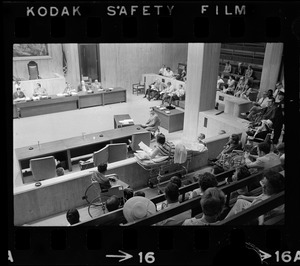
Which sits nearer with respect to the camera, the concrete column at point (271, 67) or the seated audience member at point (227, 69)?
the concrete column at point (271, 67)

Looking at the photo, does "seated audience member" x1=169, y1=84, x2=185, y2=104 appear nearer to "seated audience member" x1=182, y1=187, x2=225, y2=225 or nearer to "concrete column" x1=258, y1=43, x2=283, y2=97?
"concrete column" x1=258, y1=43, x2=283, y2=97

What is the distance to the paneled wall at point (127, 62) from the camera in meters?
13.2

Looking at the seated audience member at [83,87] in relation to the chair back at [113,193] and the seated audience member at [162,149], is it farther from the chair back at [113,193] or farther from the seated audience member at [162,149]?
the chair back at [113,193]

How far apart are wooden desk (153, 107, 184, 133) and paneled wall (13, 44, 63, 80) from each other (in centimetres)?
575

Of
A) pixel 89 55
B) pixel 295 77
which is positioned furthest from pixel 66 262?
pixel 89 55

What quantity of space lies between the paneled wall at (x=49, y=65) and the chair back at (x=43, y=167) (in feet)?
25.4

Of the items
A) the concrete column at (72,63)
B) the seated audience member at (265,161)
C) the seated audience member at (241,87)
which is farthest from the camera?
the concrete column at (72,63)

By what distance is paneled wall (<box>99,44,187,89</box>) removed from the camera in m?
13.2

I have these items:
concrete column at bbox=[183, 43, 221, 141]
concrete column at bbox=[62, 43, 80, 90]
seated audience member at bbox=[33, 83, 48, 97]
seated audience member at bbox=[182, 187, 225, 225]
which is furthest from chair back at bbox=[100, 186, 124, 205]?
concrete column at bbox=[62, 43, 80, 90]

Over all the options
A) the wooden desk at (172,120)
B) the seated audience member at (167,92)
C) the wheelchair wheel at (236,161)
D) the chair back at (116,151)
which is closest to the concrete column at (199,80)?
the wooden desk at (172,120)

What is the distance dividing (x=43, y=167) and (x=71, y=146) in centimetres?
102

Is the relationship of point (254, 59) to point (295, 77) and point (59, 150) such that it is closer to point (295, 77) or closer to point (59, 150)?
point (59, 150)
